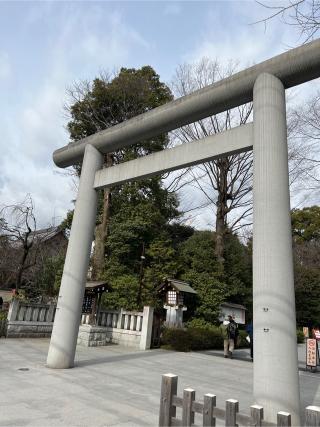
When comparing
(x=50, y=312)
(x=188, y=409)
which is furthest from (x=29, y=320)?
(x=188, y=409)

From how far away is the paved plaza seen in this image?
4691 mm

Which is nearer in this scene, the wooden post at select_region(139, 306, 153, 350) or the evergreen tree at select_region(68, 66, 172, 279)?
the wooden post at select_region(139, 306, 153, 350)

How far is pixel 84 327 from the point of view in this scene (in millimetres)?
12938

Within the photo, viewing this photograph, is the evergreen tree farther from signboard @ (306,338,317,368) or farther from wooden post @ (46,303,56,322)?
signboard @ (306,338,317,368)

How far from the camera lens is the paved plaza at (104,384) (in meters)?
4.69

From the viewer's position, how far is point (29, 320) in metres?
13.6

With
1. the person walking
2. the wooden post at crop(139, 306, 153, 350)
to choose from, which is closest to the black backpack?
the person walking

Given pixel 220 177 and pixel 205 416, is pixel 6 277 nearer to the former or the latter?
pixel 220 177

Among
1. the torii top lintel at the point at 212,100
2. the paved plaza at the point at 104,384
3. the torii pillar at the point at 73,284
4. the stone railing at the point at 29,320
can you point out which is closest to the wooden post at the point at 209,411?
the paved plaza at the point at 104,384

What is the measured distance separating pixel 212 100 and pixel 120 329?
10.1m

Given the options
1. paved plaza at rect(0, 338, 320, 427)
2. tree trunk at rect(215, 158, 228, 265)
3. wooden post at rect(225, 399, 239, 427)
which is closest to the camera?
wooden post at rect(225, 399, 239, 427)

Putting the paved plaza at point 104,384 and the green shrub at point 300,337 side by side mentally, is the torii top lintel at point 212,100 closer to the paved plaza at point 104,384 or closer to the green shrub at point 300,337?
the paved plaza at point 104,384

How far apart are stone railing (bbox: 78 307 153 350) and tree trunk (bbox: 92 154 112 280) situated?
442cm

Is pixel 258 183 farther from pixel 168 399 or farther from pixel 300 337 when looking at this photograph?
pixel 300 337
